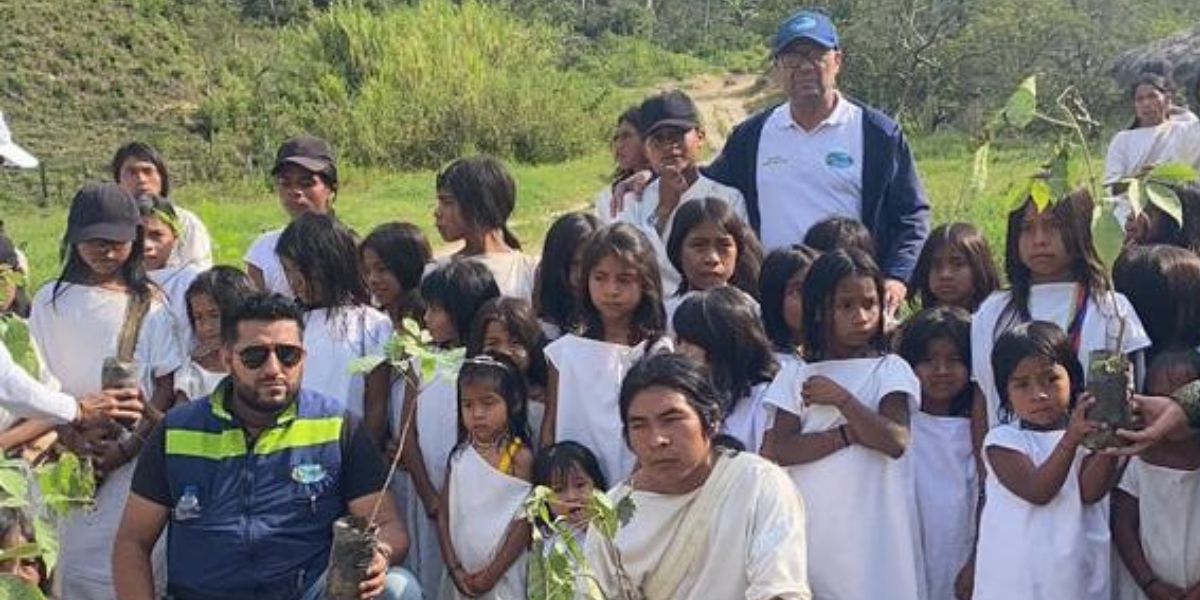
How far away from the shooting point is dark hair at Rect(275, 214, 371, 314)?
15.7 feet

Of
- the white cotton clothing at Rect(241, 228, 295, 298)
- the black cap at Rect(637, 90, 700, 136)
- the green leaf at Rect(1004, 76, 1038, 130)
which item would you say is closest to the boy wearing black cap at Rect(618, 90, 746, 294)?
the black cap at Rect(637, 90, 700, 136)

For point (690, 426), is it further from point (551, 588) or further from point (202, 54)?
point (202, 54)

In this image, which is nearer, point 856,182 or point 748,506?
point 748,506

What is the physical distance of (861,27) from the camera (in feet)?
83.0

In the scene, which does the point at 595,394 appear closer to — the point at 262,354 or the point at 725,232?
the point at 725,232

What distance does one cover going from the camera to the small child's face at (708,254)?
459 cm

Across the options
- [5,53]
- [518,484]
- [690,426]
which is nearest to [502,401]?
[518,484]

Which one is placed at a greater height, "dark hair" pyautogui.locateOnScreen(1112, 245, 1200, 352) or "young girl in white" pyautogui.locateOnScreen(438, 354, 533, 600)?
"dark hair" pyautogui.locateOnScreen(1112, 245, 1200, 352)

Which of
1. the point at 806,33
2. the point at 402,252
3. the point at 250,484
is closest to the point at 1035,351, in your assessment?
the point at 806,33

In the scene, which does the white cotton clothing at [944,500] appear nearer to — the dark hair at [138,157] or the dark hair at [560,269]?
the dark hair at [560,269]

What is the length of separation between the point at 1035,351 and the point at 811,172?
149cm

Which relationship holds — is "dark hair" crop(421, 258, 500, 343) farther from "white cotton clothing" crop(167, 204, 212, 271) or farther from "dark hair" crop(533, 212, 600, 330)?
"white cotton clothing" crop(167, 204, 212, 271)

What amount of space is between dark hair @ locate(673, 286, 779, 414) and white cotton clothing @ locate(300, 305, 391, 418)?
41.5 inches

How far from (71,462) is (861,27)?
23.5 meters
